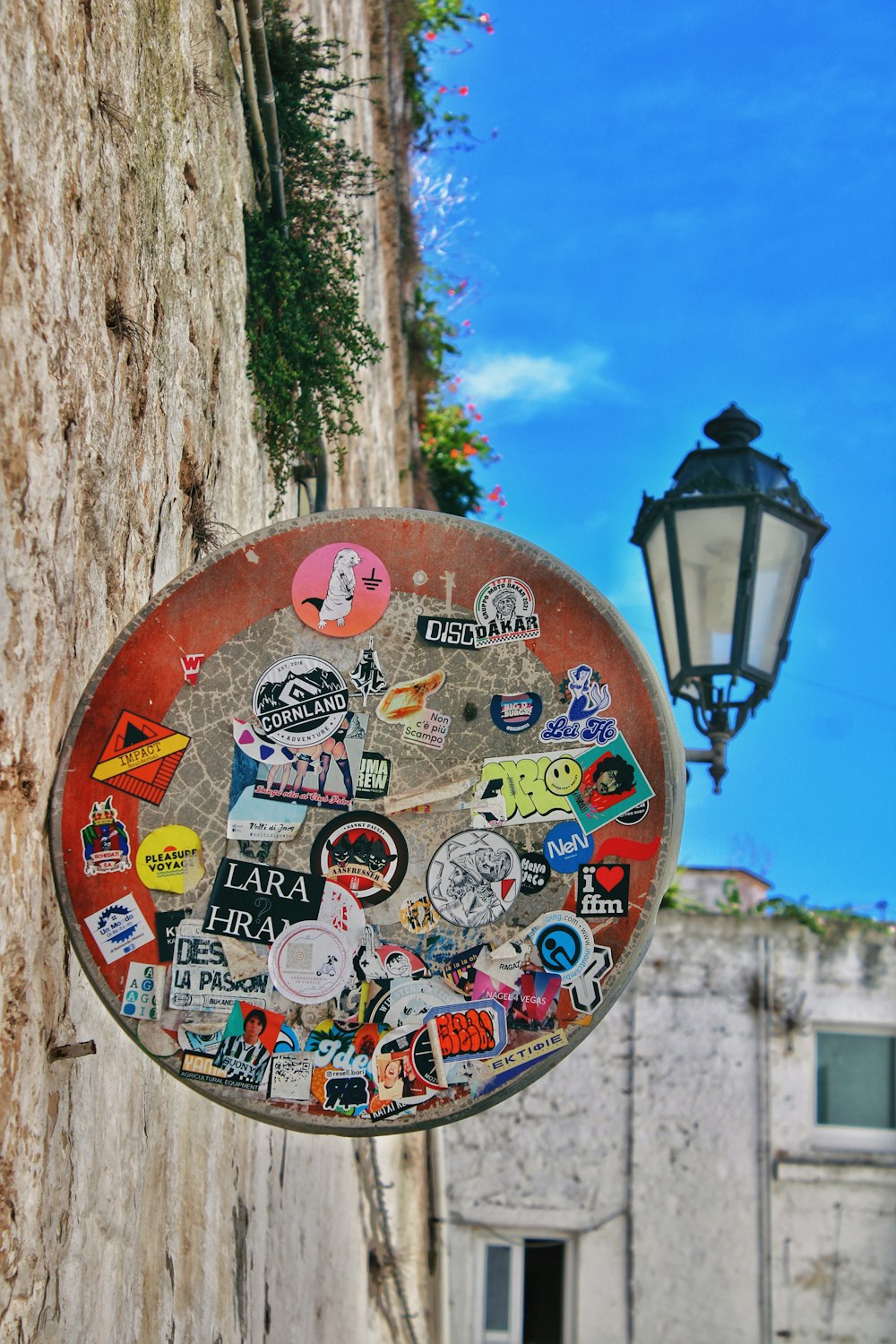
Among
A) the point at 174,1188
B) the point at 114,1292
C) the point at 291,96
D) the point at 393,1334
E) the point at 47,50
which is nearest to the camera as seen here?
the point at 47,50

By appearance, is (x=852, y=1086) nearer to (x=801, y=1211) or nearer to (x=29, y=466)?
(x=801, y=1211)

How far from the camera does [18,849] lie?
189cm

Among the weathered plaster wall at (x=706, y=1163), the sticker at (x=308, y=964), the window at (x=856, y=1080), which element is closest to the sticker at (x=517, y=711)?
the sticker at (x=308, y=964)

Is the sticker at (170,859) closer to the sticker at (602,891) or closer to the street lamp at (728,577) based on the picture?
the sticker at (602,891)

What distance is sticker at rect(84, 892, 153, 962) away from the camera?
1.92 meters

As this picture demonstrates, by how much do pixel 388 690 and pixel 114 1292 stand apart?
3.82 ft

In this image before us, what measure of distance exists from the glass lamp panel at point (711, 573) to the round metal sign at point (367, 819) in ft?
7.48

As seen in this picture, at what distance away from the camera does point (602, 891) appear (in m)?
1.95

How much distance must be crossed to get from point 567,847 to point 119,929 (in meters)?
0.63

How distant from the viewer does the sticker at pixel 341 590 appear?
6.84ft

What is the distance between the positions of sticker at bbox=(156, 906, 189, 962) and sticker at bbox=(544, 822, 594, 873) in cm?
52

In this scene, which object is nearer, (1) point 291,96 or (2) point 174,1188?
(2) point 174,1188

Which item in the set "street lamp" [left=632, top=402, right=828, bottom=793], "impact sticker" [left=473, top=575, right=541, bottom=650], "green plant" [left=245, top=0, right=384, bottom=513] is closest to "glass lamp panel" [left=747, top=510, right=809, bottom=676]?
"street lamp" [left=632, top=402, right=828, bottom=793]

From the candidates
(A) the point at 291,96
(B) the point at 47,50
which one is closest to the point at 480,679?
(B) the point at 47,50
